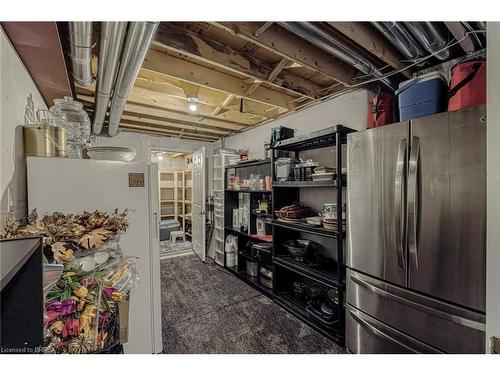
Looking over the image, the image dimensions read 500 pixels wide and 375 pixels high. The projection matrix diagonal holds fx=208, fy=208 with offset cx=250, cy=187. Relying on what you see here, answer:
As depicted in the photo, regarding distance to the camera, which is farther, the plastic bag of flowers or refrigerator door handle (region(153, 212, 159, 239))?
refrigerator door handle (region(153, 212, 159, 239))

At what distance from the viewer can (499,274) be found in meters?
0.69

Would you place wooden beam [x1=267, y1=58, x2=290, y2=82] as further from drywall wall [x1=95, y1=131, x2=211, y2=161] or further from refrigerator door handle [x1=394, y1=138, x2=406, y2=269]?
drywall wall [x1=95, y1=131, x2=211, y2=161]

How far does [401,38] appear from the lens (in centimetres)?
133

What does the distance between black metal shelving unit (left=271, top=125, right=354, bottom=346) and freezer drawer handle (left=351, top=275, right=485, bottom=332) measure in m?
0.28

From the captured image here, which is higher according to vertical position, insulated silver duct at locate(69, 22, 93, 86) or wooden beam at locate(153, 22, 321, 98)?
wooden beam at locate(153, 22, 321, 98)

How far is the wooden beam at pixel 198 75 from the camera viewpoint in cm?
174

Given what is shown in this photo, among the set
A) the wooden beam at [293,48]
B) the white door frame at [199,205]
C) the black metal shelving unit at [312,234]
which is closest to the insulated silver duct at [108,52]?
the wooden beam at [293,48]

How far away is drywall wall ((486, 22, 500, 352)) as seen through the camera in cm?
68

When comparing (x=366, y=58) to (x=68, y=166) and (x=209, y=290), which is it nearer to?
(x=68, y=166)

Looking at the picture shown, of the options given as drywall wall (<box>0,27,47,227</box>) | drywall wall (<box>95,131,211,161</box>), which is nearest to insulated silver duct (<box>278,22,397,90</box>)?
drywall wall (<box>0,27,47,227</box>)

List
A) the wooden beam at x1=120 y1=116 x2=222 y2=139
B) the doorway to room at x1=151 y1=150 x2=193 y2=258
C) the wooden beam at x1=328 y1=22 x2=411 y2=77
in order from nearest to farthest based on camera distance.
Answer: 1. the wooden beam at x1=328 y1=22 x2=411 y2=77
2. the wooden beam at x1=120 y1=116 x2=222 y2=139
3. the doorway to room at x1=151 y1=150 x2=193 y2=258

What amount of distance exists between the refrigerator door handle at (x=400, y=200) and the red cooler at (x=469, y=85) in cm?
35
